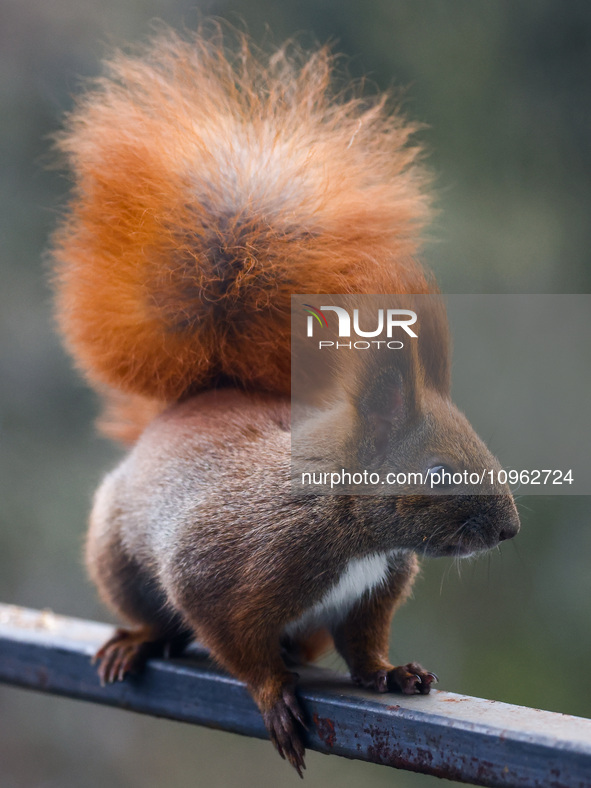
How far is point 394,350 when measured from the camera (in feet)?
2.93

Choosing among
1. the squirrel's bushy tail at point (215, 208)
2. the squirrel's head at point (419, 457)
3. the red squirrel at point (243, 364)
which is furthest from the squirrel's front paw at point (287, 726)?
the squirrel's bushy tail at point (215, 208)

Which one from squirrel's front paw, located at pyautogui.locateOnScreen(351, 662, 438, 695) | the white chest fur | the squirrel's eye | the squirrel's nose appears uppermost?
the squirrel's eye

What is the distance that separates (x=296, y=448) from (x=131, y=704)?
0.47m

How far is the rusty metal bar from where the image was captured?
774 mm

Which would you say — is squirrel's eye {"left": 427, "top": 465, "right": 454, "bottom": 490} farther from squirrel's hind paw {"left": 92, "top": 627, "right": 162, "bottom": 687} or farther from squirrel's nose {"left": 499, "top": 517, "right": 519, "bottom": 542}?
squirrel's hind paw {"left": 92, "top": 627, "right": 162, "bottom": 687}

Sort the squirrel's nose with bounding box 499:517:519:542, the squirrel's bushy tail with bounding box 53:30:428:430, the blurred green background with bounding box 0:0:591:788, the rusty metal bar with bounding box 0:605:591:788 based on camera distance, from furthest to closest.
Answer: the blurred green background with bounding box 0:0:591:788
the squirrel's bushy tail with bounding box 53:30:428:430
the squirrel's nose with bounding box 499:517:519:542
the rusty metal bar with bounding box 0:605:591:788

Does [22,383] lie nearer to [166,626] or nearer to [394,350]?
[166,626]

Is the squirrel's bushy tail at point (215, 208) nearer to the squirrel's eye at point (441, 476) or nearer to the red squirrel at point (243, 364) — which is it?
the red squirrel at point (243, 364)

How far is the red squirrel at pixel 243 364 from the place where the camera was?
3.02ft

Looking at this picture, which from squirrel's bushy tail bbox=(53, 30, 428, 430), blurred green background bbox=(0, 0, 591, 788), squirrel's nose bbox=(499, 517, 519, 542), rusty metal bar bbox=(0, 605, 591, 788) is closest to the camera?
rusty metal bar bbox=(0, 605, 591, 788)

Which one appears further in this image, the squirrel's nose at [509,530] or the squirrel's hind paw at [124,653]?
the squirrel's hind paw at [124,653]

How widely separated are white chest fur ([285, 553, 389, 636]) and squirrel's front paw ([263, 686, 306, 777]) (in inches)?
3.4

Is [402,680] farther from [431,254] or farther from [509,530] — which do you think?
[431,254]

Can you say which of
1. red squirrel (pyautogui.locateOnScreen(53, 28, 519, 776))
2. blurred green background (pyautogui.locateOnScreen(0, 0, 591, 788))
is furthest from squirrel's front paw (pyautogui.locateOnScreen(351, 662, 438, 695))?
blurred green background (pyautogui.locateOnScreen(0, 0, 591, 788))
